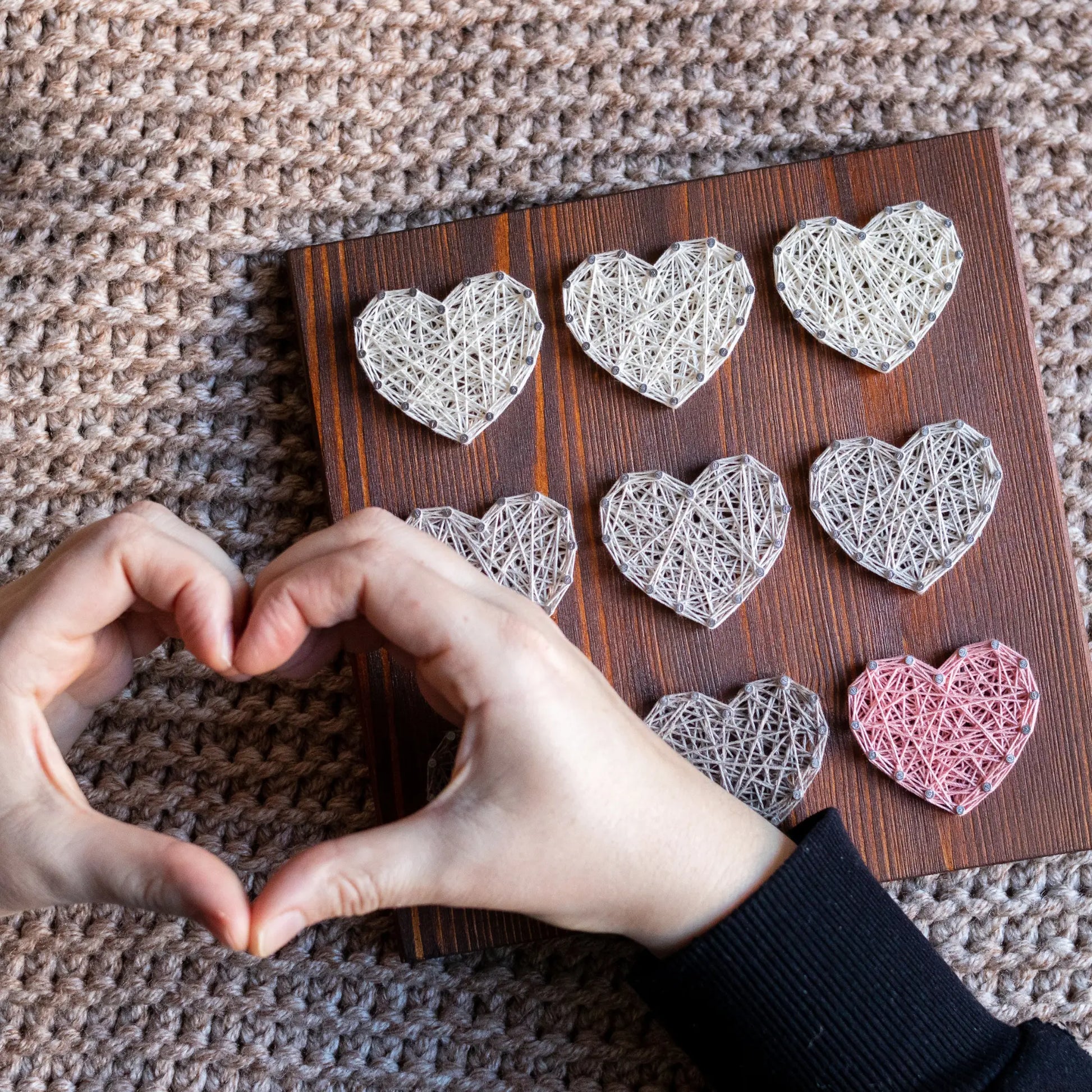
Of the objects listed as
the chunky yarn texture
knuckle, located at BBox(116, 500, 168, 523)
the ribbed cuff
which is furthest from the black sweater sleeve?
knuckle, located at BBox(116, 500, 168, 523)

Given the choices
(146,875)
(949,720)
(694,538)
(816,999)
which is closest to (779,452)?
(694,538)

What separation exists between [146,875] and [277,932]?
6 centimetres

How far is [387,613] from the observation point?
49 centimetres

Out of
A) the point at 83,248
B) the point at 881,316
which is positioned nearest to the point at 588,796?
the point at 881,316

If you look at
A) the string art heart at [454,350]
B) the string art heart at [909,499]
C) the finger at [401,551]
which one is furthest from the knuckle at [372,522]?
the string art heart at [909,499]

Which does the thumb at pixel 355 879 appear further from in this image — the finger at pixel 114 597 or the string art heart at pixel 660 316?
the string art heart at pixel 660 316

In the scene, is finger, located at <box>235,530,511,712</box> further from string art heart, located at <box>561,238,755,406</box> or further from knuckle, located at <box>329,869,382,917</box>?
string art heart, located at <box>561,238,755,406</box>

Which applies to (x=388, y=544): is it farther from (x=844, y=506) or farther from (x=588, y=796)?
(x=844, y=506)

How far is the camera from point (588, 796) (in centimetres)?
49

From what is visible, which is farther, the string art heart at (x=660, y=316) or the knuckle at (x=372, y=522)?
the string art heart at (x=660, y=316)

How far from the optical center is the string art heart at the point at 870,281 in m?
0.62

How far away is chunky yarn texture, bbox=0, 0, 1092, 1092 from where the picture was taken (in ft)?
2.14

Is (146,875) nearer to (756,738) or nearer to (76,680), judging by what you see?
(76,680)

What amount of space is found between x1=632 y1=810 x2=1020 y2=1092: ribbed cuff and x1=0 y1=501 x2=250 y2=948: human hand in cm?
23
